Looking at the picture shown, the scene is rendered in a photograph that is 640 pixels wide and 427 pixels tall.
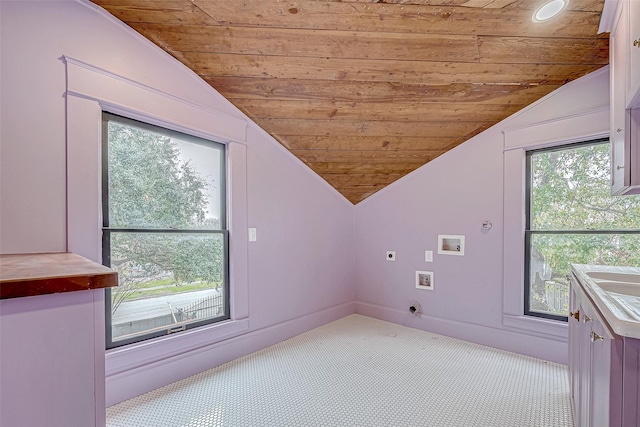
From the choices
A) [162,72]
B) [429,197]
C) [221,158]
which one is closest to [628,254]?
[429,197]

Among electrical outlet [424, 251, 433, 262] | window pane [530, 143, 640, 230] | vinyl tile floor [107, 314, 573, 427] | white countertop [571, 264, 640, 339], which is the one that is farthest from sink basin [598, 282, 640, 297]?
electrical outlet [424, 251, 433, 262]

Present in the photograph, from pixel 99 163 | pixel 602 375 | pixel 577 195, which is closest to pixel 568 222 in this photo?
pixel 577 195

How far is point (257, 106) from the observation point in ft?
8.18

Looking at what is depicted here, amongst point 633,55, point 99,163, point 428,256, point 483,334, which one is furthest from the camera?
point 428,256

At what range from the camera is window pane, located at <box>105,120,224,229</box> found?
1949mm

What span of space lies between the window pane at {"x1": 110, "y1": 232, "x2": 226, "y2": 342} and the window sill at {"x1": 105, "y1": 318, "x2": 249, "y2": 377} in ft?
0.31

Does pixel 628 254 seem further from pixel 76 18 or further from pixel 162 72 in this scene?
pixel 76 18

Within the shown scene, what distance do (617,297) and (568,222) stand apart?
1.65 meters

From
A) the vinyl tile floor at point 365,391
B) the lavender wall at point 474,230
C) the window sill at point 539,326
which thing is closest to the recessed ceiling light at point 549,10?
the lavender wall at point 474,230

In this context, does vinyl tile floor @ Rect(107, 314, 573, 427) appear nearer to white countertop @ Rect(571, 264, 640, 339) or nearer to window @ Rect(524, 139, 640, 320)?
window @ Rect(524, 139, 640, 320)

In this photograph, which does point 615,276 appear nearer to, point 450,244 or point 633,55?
point 633,55

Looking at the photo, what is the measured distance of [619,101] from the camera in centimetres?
164

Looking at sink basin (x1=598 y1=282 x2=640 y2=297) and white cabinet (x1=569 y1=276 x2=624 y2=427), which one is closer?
white cabinet (x1=569 y1=276 x2=624 y2=427)

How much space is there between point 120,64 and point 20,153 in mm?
746
